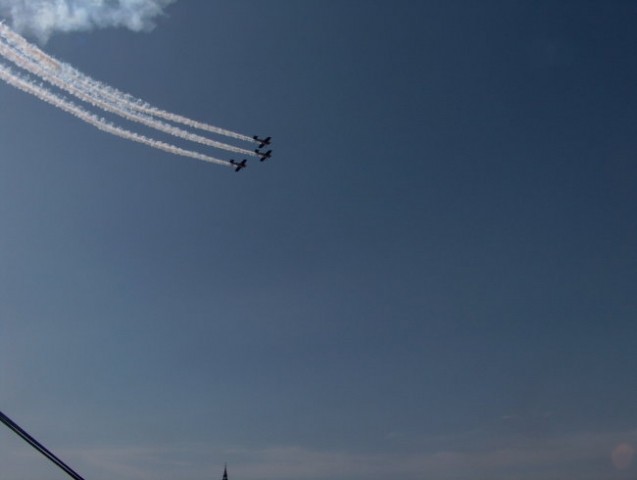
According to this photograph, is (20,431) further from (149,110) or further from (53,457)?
(149,110)

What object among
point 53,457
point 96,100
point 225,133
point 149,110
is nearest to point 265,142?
point 225,133

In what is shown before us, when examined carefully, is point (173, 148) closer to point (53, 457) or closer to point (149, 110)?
point (149, 110)

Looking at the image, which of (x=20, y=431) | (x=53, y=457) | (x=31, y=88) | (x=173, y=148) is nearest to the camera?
(x=20, y=431)

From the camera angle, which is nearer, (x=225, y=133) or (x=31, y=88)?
(x=31, y=88)

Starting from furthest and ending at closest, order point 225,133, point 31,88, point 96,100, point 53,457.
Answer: point 225,133 → point 96,100 → point 31,88 → point 53,457

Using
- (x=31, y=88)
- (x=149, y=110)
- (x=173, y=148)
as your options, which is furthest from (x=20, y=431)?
(x=173, y=148)

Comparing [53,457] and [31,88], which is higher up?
[31,88]

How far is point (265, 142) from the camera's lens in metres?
83.4

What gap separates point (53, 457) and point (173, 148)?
184 feet

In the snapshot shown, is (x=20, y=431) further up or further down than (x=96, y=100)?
further down

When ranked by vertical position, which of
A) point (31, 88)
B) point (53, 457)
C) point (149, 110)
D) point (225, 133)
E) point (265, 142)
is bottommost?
point (53, 457)

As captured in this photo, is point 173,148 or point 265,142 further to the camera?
point 265,142

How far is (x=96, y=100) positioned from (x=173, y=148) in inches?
591

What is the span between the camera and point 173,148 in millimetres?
64875
